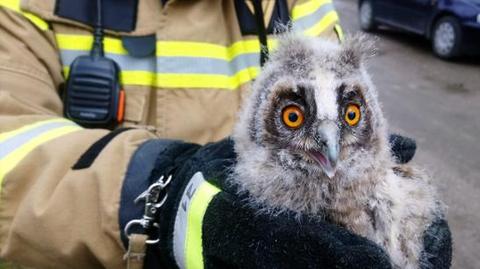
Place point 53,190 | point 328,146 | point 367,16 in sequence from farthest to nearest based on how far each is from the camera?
point 367,16, point 53,190, point 328,146

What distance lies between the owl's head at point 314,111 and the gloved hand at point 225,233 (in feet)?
0.61

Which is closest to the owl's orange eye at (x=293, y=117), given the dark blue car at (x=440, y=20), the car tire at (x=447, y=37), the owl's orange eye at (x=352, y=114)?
the owl's orange eye at (x=352, y=114)

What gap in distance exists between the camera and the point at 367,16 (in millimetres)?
13438

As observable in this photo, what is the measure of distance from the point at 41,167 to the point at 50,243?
271 mm

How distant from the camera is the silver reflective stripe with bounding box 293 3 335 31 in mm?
2666

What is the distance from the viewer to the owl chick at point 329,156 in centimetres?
182

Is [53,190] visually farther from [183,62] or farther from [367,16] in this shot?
[367,16]

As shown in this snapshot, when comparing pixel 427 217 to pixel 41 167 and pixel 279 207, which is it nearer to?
pixel 279 207

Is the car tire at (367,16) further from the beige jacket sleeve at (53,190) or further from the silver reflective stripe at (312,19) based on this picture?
the beige jacket sleeve at (53,190)

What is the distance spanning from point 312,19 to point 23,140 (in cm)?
148

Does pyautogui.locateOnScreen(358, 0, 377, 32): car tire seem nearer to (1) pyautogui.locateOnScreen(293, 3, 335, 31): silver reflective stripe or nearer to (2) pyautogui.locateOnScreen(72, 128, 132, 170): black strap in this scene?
(1) pyautogui.locateOnScreen(293, 3, 335, 31): silver reflective stripe

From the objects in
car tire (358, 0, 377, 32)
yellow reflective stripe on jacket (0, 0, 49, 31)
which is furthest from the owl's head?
car tire (358, 0, 377, 32)

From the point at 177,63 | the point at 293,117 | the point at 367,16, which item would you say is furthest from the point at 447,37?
the point at 293,117

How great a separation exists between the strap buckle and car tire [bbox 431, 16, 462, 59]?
31.6ft
